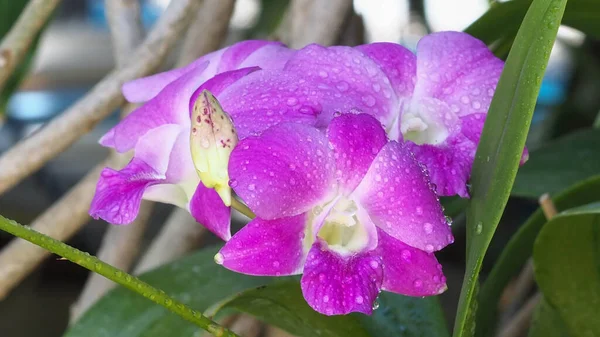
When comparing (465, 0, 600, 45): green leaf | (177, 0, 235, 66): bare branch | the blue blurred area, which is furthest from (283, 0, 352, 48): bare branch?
the blue blurred area

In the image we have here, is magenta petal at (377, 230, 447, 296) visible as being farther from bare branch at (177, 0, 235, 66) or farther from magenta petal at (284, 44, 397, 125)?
bare branch at (177, 0, 235, 66)

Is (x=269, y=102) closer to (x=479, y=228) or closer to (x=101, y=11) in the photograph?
(x=479, y=228)

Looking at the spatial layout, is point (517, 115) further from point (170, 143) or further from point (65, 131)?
point (65, 131)

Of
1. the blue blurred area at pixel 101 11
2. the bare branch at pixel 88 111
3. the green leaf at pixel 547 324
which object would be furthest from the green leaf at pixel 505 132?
the blue blurred area at pixel 101 11

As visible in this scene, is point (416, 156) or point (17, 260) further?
point (17, 260)

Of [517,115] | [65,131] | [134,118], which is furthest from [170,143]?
[65,131]

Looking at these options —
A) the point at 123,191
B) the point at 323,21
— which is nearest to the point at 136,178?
the point at 123,191

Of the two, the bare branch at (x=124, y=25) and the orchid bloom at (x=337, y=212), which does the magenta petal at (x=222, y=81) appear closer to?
the orchid bloom at (x=337, y=212)
